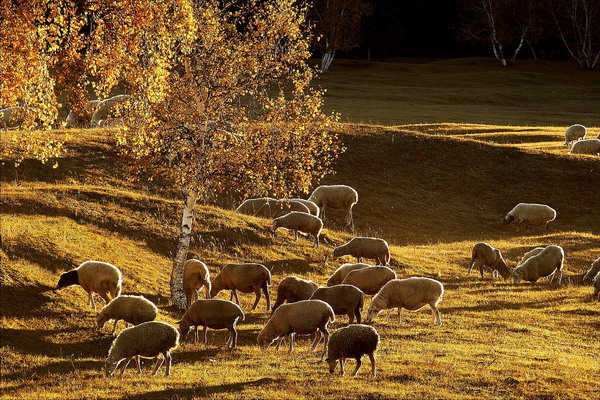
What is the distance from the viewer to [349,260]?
29328 mm

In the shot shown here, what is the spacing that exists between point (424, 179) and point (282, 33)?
23436 millimetres

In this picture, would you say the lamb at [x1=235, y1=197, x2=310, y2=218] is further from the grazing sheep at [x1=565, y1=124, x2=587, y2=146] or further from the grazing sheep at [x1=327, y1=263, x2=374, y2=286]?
the grazing sheep at [x1=565, y1=124, x2=587, y2=146]

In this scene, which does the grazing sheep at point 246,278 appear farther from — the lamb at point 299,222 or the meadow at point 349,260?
the lamb at point 299,222

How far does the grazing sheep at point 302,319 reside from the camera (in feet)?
56.7

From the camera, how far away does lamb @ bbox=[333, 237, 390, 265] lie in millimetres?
27734

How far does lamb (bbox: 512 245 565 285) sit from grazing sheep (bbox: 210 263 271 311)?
34.9 feet

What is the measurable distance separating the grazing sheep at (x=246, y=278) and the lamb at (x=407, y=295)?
10.7ft

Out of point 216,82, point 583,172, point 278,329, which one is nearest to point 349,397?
→ point 278,329

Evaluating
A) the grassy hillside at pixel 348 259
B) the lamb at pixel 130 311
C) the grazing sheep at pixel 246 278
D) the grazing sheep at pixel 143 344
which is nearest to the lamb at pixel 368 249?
the grassy hillside at pixel 348 259

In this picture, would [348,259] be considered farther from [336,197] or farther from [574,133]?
[574,133]

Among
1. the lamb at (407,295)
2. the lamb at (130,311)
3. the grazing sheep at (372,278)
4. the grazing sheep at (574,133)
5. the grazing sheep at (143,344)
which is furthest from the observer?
the grazing sheep at (574,133)

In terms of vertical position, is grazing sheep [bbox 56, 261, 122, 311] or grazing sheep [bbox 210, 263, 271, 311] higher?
grazing sheep [bbox 56, 261, 122, 311]

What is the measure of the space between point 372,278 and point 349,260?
22.4 feet

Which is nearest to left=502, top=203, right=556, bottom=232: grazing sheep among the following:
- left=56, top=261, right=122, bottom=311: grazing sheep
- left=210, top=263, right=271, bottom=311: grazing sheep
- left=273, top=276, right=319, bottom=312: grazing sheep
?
left=210, top=263, right=271, bottom=311: grazing sheep
